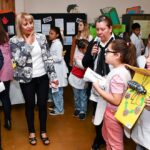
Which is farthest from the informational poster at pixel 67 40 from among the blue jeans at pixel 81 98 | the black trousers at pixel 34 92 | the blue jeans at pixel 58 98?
the black trousers at pixel 34 92

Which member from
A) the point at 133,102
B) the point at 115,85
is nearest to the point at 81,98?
the point at 115,85

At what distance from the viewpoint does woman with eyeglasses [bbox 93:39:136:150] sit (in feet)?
6.96

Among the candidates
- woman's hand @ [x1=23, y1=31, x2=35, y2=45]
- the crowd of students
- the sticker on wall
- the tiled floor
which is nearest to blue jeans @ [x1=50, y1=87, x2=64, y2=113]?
the crowd of students

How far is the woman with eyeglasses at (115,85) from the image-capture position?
2.12 metres

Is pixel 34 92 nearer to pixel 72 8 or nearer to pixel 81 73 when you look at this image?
pixel 81 73

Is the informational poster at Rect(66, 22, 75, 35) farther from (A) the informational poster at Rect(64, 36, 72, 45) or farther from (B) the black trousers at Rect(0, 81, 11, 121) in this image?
(B) the black trousers at Rect(0, 81, 11, 121)

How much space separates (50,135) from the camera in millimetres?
3338

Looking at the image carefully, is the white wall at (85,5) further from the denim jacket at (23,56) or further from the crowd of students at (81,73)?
the denim jacket at (23,56)

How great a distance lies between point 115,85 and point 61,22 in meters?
4.26

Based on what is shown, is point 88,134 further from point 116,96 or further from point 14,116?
point 116,96

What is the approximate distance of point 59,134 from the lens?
3375mm

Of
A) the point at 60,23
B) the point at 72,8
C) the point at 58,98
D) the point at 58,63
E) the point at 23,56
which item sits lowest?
the point at 58,98

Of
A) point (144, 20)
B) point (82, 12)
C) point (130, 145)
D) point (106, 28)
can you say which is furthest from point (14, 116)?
point (144, 20)

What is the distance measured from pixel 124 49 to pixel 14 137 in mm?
1814
